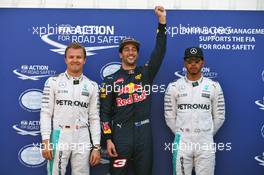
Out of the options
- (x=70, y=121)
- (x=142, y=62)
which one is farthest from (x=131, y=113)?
(x=142, y=62)

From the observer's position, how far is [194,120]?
11.4 feet

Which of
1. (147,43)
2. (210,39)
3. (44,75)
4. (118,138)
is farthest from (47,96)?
(210,39)

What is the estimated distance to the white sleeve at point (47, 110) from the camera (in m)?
3.35

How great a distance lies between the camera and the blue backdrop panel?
3.90 meters

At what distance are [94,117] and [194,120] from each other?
3.28 feet

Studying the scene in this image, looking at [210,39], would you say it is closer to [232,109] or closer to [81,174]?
[232,109]

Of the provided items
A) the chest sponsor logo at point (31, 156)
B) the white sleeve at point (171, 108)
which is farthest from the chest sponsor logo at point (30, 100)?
the white sleeve at point (171, 108)

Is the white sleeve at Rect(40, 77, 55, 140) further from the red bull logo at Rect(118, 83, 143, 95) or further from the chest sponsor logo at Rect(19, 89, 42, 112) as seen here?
the red bull logo at Rect(118, 83, 143, 95)

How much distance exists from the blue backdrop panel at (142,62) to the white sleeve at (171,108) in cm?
27

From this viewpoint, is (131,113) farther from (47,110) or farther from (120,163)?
(47,110)

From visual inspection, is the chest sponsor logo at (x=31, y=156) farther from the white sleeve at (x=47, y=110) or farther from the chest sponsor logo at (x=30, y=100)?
the white sleeve at (x=47, y=110)

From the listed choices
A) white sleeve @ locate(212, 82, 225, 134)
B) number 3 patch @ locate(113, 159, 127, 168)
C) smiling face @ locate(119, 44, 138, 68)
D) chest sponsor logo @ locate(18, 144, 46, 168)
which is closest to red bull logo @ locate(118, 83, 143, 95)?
smiling face @ locate(119, 44, 138, 68)

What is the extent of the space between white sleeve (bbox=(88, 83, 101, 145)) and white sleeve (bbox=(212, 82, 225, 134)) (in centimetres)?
120

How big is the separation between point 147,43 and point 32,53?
4.27ft
